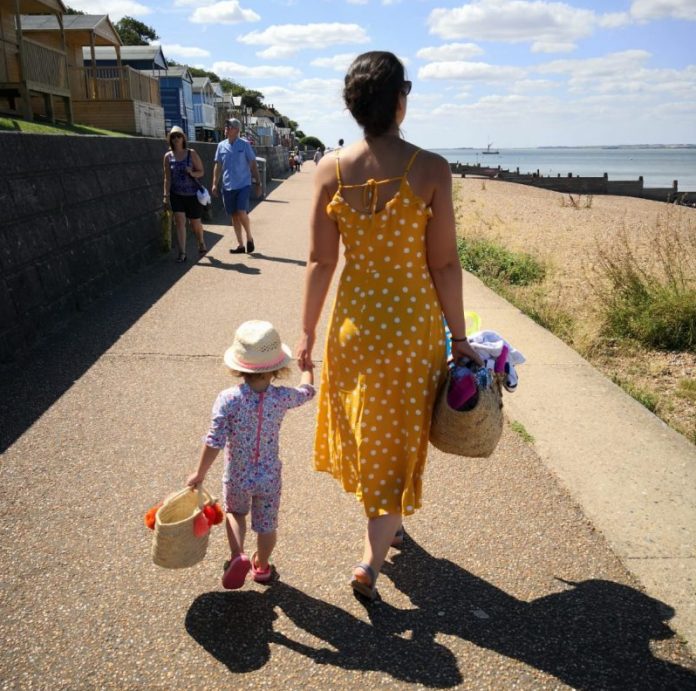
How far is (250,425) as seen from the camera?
2592 mm

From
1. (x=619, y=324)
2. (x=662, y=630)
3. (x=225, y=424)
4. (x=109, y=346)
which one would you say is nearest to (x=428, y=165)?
(x=225, y=424)

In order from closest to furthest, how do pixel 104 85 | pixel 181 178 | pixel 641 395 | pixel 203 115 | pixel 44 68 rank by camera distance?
1. pixel 641 395
2. pixel 181 178
3. pixel 44 68
4. pixel 104 85
5. pixel 203 115

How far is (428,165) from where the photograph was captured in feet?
8.01

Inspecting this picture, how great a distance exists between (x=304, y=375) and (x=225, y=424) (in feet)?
1.27

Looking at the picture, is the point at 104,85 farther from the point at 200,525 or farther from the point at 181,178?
the point at 200,525

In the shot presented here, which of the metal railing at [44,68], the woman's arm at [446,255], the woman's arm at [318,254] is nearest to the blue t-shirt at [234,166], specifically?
the woman's arm at [318,254]

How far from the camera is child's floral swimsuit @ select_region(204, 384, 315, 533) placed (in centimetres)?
258

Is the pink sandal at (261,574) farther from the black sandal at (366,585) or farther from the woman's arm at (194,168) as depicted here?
the woman's arm at (194,168)

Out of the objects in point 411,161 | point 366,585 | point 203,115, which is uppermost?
point 203,115

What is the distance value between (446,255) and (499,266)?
8.57 meters

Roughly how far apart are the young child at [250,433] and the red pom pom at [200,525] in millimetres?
124

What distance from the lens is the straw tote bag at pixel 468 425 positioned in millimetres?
2523

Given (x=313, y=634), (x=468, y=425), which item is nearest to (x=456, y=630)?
(x=313, y=634)

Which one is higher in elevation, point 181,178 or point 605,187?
point 181,178
